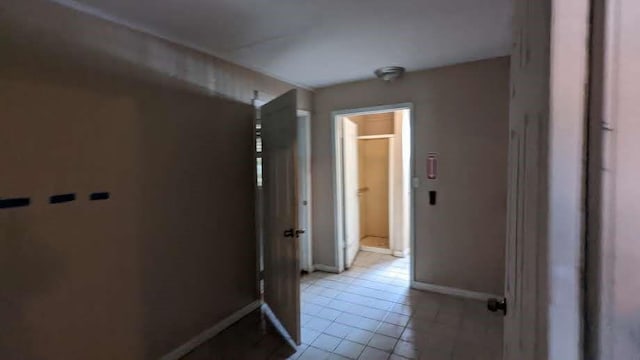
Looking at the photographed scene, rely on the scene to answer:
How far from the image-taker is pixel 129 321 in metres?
1.92

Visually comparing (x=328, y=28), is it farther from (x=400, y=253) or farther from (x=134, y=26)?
(x=400, y=253)

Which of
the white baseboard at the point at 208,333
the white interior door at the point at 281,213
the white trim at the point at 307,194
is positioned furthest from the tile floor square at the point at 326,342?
the white trim at the point at 307,194

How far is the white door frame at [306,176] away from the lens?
12.0 ft

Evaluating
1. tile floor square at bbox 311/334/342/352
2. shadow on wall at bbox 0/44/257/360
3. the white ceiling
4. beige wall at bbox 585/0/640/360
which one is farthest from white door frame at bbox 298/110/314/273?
beige wall at bbox 585/0/640/360

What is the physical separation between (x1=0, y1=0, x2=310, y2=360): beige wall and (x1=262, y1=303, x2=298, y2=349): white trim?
33 centimetres

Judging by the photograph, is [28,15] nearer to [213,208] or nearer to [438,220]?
[213,208]

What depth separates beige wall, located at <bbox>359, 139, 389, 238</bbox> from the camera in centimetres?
515

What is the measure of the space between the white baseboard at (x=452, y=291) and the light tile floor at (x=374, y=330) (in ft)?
0.21

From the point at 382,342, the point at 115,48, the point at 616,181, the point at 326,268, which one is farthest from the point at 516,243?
the point at 326,268

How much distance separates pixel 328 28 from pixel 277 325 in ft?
7.69

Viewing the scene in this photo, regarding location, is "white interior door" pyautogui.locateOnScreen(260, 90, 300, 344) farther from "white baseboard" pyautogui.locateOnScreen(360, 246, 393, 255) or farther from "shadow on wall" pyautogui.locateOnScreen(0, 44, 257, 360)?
"white baseboard" pyautogui.locateOnScreen(360, 246, 393, 255)

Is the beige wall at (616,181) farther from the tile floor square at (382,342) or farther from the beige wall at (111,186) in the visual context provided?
the tile floor square at (382,342)

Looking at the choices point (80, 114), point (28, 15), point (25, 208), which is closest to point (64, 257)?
point (25, 208)

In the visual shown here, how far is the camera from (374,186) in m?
5.21
